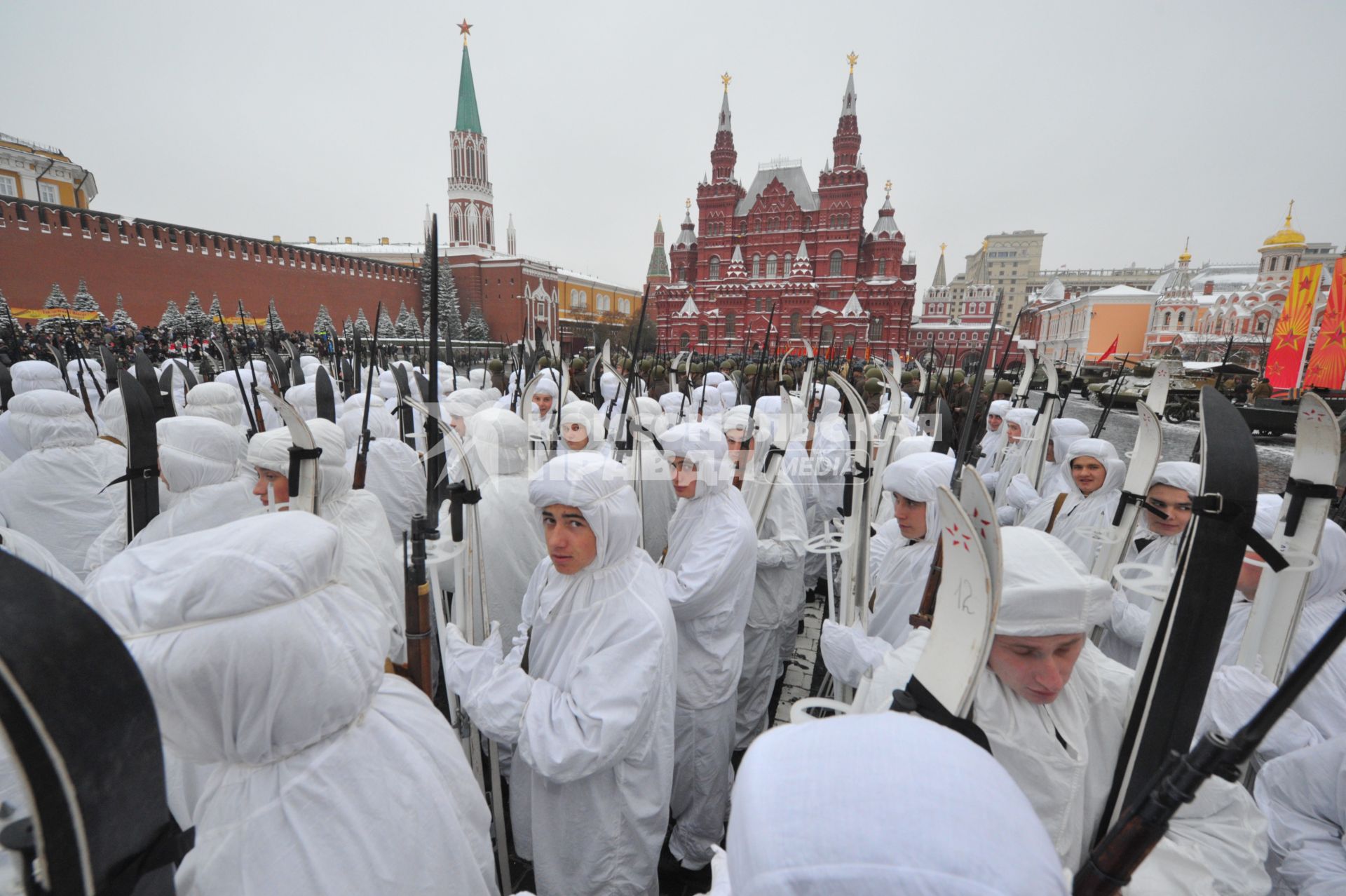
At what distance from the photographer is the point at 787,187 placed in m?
46.0

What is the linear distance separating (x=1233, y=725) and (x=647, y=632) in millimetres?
2083

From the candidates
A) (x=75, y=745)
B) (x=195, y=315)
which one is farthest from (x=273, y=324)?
(x=75, y=745)

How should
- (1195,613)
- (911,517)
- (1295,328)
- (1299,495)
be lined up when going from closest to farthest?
(1195,613)
(1299,495)
(911,517)
(1295,328)

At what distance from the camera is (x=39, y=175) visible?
1650 inches

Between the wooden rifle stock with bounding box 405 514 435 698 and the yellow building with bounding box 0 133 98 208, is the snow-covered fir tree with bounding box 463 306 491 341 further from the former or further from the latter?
the wooden rifle stock with bounding box 405 514 435 698

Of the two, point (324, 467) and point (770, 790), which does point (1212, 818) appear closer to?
point (770, 790)

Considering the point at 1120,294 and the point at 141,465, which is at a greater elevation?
the point at 1120,294

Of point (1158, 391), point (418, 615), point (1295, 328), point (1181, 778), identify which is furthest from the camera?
point (1295, 328)

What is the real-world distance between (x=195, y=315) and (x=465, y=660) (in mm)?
36910

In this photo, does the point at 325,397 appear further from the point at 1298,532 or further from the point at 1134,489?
the point at 1298,532

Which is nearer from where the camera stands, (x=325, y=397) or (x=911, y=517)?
(x=911, y=517)

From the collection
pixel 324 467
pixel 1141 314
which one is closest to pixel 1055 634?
pixel 324 467

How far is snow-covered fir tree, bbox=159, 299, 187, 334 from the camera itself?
27.7 metres

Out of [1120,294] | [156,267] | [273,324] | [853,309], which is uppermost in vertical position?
[1120,294]
